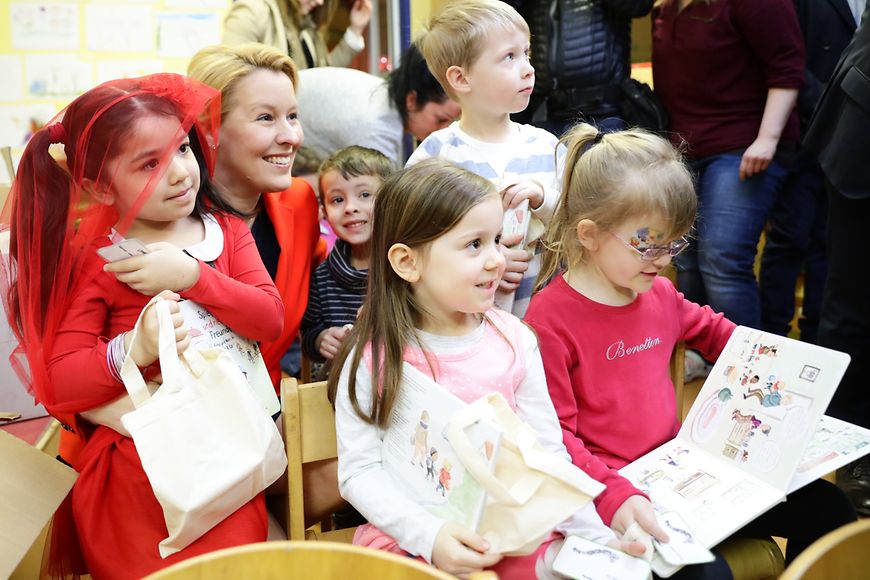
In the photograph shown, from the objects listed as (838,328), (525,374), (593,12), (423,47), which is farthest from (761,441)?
(593,12)

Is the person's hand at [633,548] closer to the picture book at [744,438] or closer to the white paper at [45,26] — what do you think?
the picture book at [744,438]

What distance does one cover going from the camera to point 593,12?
219 centimetres

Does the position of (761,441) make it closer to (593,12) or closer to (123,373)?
(123,373)

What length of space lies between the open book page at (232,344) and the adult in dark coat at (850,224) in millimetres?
1373

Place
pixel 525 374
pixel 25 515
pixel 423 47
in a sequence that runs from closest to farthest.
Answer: pixel 25 515 → pixel 525 374 → pixel 423 47

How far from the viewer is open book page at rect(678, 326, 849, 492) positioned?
1229mm

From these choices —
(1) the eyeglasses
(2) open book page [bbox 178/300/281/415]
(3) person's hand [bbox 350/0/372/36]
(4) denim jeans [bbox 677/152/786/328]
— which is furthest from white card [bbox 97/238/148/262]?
(3) person's hand [bbox 350/0/372/36]

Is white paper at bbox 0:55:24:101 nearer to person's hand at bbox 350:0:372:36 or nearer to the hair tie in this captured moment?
person's hand at bbox 350:0:372:36

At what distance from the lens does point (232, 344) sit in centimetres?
138

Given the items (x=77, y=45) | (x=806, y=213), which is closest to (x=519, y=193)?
(x=806, y=213)

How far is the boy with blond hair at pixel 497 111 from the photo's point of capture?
5.43ft

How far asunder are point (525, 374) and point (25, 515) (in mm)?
750

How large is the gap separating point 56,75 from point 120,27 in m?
0.35

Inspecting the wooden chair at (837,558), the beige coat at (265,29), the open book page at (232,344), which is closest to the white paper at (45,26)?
the beige coat at (265,29)
